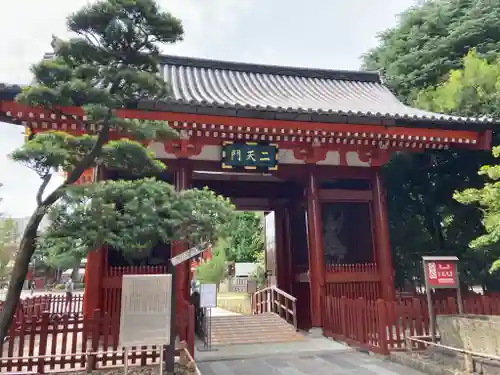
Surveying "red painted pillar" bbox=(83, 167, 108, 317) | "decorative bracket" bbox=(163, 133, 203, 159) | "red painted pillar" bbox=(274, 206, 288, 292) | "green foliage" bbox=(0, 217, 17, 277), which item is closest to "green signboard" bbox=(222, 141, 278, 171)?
"decorative bracket" bbox=(163, 133, 203, 159)

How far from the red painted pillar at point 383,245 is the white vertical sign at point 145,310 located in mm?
6273

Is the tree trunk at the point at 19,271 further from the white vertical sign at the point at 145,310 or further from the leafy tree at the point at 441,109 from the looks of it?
the leafy tree at the point at 441,109

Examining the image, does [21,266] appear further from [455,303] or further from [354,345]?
[455,303]

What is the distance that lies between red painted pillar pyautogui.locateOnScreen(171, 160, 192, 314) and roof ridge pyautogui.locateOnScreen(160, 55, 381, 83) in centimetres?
589

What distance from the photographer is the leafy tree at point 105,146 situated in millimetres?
5016

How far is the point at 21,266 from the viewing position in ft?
16.6

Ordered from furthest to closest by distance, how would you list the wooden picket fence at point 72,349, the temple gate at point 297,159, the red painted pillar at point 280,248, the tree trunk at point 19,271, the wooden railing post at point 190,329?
the red painted pillar at point 280,248
the temple gate at point 297,159
the wooden railing post at point 190,329
the wooden picket fence at point 72,349
the tree trunk at point 19,271

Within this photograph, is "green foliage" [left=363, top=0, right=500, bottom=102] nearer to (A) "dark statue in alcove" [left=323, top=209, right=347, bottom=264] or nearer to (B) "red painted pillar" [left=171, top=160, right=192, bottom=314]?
(A) "dark statue in alcove" [left=323, top=209, right=347, bottom=264]

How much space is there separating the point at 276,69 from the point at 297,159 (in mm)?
5498

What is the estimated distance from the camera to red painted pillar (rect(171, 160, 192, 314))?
8.65 meters

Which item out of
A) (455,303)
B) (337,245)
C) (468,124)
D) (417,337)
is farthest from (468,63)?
(417,337)

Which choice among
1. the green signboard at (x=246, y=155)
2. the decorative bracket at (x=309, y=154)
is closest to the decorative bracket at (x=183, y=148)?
the green signboard at (x=246, y=155)

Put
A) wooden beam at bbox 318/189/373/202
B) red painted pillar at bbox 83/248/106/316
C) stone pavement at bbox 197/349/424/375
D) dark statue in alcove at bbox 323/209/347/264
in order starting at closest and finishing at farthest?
stone pavement at bbox 197/349/424/375 → red painted pillar at bbox 83/248/106/316 → wooden beam at bbox 318/189/373/202 → dark statue in alcove at bbox 323/209/347/264

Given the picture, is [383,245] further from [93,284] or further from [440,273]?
[93,284]
